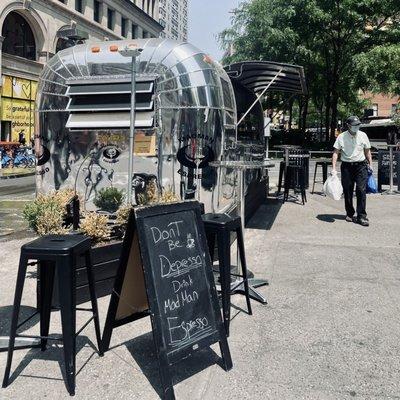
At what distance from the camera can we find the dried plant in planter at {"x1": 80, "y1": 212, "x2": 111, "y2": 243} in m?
5.00

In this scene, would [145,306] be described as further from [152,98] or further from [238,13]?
[238,13]

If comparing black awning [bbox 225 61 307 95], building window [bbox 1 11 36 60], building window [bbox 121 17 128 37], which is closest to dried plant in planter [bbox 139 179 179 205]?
black awning [bbox 225 61 307 95]

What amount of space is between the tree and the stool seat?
2806 centimetres

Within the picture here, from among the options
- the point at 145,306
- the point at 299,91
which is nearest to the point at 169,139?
the point at 145,306

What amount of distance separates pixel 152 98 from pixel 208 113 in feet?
2.48

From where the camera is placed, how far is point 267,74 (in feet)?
32.2

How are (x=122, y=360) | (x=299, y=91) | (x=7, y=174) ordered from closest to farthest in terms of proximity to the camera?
1. (x=122, y=360)
2. (x=299, y=91)
3. (x=7, y=174)

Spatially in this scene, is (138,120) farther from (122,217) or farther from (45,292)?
(45,292)

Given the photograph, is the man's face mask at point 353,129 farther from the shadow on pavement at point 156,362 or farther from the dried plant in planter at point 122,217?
the shadow on pavement at point 156,362

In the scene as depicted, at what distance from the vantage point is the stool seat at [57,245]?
133 inches

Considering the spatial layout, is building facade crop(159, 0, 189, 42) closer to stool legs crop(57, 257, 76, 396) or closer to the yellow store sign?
the yellow store sign

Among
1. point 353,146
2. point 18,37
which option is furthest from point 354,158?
point 18,37

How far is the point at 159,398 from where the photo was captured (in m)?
3.24

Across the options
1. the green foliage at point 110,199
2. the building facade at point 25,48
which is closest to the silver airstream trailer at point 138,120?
the green foliage at point 110,199
